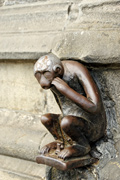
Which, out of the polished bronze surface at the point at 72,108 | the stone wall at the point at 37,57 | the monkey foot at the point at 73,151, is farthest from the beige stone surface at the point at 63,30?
the monkey foot at the point at 73,151

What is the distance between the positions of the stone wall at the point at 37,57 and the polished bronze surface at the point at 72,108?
0.10 m

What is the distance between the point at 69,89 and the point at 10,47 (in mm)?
729

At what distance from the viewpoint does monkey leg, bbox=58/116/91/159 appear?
5.35ft

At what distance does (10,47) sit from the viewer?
213cm

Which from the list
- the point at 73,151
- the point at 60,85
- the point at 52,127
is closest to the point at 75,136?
the point at 73,151

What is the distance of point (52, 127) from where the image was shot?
1.83 meters

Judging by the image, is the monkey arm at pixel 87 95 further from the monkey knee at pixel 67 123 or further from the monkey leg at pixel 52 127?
the monkey leg at pixel 52 127

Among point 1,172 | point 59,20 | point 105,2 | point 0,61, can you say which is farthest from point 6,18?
point 1,172

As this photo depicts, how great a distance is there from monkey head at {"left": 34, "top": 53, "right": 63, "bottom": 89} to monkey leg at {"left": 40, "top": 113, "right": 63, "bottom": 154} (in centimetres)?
23

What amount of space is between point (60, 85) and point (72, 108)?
0.68 ft

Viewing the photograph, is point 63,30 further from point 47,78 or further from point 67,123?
point 67,123

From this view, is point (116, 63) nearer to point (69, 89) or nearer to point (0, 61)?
point (69, 89)

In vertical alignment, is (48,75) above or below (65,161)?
above

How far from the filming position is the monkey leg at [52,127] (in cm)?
178
